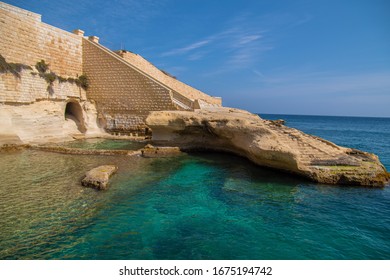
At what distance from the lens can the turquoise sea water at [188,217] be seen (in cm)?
501

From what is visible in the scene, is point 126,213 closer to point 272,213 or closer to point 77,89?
point 272,213

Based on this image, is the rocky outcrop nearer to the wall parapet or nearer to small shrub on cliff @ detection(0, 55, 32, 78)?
small shrub on cliff @ detection(0, 55, 32, 78)

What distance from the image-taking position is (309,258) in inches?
191

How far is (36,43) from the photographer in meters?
16.8

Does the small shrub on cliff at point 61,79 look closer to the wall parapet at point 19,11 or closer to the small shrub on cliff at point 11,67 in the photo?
the small shrub on cliff at point 11,67

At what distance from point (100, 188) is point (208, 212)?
3853mm

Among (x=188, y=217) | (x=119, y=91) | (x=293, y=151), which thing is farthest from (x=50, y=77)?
(x=293, y=151)

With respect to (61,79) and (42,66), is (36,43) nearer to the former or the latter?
(42,66)

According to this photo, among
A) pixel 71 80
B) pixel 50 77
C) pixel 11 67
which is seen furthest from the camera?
pixel 71 80

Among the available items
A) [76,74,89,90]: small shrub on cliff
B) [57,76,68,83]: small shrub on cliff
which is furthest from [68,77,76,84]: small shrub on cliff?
[57,76,68,83]: small shrub on cliff

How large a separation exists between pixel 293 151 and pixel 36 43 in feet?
57.9

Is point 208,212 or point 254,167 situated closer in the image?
point 208,212

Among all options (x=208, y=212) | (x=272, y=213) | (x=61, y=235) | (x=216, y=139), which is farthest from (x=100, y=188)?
(x=216, y=139)

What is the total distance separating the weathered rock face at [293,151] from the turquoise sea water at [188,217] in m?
0.46
